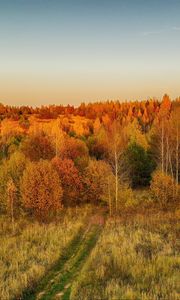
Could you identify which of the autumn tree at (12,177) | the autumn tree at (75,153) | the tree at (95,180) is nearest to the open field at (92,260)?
the autumn tree at (12,177)

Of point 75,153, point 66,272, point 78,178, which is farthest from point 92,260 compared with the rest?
point 75,153

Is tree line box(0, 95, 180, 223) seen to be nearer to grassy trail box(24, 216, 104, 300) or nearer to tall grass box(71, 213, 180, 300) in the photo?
tall grass box(71, 213, 180, 300)

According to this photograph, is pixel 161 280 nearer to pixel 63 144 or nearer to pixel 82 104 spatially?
pixel 63 144

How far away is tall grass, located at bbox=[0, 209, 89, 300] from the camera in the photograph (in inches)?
600

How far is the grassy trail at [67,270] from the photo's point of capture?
14242 millimetres

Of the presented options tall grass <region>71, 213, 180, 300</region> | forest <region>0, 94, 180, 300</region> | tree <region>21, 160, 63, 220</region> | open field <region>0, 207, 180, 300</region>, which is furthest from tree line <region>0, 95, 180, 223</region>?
tall grass <region>71, 213, 180, 300</region>

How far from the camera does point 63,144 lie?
155 ft

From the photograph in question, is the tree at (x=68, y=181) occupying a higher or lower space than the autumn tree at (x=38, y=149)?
lower

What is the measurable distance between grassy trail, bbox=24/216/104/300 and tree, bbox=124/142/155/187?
2168 cm

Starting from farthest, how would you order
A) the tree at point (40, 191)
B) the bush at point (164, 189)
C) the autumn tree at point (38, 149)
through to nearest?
the autumn tree at point (38, 149)
the bush at point (164, 189)
the tree at point (40, 191)

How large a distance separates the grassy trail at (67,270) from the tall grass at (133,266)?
458 millimetres

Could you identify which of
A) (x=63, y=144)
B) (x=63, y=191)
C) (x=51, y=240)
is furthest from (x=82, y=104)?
(x=51, y=240)

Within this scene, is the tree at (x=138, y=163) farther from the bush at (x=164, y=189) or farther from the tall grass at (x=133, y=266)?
the tall grass at (x=133, y=266)

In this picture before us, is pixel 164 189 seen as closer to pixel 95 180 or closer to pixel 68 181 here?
pixel 95 180
